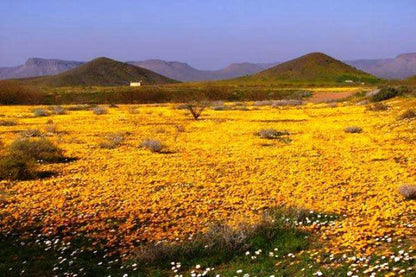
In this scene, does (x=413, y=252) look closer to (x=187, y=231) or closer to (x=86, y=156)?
(x=187, y=231)

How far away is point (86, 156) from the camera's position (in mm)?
17719

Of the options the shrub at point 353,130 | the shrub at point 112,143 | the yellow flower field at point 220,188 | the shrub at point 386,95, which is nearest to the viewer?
the yellow flower field at point 220,188

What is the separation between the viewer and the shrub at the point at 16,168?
554 inches

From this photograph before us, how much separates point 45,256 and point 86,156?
9.71 meters

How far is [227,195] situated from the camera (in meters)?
11.6

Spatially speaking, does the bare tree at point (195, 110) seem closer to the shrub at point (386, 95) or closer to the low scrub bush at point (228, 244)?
the shrub at point (386, 95)

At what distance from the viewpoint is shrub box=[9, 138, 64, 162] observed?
16750mm

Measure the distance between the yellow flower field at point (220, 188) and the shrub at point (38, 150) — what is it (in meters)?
0.75

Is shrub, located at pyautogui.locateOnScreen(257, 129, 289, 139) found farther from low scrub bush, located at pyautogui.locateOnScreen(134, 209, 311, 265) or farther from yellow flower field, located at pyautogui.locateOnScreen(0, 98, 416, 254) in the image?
low scrub bush, located at pyautogui.locateOnScreen(134, 209, 311, 265)

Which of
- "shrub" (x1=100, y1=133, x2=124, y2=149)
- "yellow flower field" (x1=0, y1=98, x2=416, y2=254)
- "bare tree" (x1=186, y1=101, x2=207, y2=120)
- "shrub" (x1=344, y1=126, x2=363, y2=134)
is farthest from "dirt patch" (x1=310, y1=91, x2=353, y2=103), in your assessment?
"shrub" (x1=100, y1=133, x2=124, y2=149)

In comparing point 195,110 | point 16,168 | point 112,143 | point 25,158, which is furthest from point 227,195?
point 195,110

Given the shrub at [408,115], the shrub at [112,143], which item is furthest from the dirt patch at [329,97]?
the shrub at [112,143]

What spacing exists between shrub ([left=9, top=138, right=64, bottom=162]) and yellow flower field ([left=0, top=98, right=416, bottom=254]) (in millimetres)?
750

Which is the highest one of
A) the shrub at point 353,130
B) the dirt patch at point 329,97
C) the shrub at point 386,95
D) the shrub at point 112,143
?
the shrub at point 386,95
